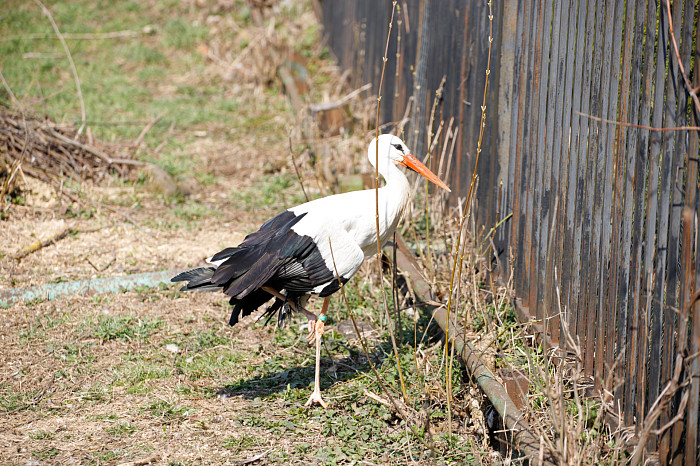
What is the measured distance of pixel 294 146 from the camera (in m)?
7.91

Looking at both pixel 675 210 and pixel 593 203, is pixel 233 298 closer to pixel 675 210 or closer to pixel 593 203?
pixel 593 203

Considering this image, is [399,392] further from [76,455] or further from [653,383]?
[76,455]

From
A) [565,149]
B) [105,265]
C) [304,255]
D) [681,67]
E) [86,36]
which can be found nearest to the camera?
[681,67]

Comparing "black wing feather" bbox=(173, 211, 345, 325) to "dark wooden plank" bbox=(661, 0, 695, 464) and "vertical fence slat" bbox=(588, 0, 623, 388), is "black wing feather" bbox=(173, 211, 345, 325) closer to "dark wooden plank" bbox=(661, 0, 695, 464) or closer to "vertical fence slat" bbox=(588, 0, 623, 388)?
"vertical fence slat" bbox=(588, 0, 623, 388)

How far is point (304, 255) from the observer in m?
4.02

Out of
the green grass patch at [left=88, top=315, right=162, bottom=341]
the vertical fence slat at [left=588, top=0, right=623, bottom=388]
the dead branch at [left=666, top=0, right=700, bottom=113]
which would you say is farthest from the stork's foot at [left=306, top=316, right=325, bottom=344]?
the dead branch at [left=666, top=0, right=700, bottom=113]

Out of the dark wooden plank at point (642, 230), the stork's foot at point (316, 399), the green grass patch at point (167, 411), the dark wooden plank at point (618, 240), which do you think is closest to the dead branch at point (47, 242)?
the green grass patch at point (167, 411)

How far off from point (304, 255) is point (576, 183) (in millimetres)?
1480

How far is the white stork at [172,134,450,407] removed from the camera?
3.96 meters

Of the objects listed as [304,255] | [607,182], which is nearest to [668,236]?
[607,182]

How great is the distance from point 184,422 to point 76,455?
554 mm

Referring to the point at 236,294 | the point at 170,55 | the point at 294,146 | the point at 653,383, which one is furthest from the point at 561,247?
the point at 170,55

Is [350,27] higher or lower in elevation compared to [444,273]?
higher

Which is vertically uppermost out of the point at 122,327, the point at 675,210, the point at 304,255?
the point at 675,210
